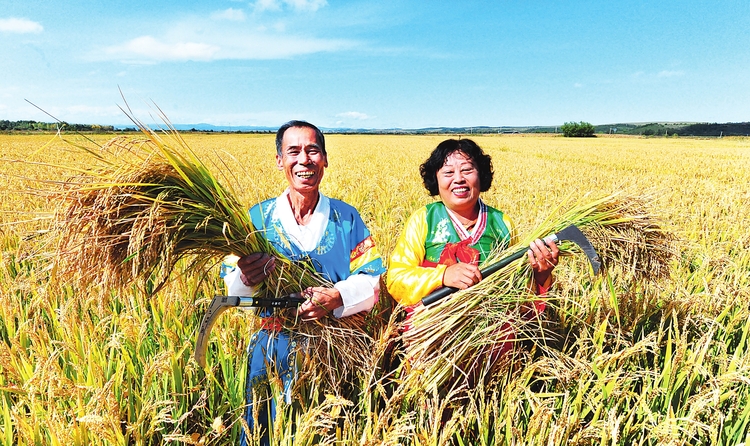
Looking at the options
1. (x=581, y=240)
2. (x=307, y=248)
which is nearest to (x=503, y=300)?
(x=581, y=240)

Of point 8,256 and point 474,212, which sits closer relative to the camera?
point 474,212

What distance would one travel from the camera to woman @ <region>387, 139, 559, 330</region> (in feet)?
6.33

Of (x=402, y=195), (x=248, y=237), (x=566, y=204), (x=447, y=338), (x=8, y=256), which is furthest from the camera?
(x=402, y=195)

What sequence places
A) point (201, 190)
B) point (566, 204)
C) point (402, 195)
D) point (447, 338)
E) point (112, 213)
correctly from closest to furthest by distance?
point (112, 213)
point (201, 190)
point (447, 338)
point (566, 204)
point (402, 195)

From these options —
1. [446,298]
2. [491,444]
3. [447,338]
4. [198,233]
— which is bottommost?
[491,444]

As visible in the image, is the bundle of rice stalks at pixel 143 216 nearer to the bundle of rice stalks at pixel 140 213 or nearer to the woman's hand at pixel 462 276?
the bundle of rice stalks at pixel 140 213

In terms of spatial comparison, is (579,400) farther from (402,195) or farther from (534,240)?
(402,195)

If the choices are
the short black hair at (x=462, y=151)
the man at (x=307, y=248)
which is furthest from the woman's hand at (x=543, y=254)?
the man at (x=307, y=248)

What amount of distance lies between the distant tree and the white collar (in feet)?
261

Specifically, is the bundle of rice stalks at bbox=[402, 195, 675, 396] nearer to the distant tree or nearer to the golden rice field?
the golden rice field

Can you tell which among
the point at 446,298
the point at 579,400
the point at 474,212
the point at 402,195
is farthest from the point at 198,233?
the point at 402,195

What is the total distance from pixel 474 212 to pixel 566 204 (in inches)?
17.1

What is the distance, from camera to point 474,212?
2096 mm

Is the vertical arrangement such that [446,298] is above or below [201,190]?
below
